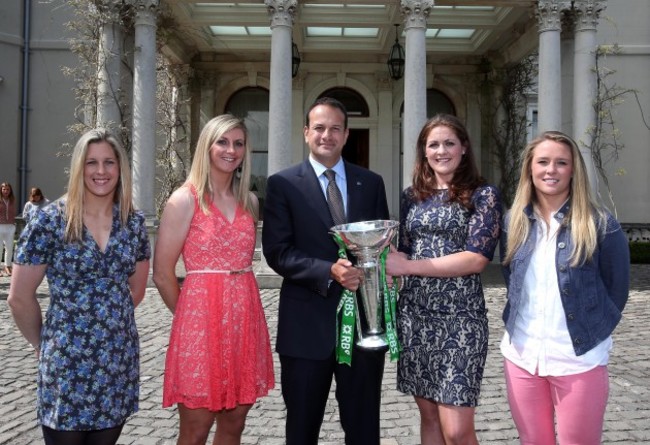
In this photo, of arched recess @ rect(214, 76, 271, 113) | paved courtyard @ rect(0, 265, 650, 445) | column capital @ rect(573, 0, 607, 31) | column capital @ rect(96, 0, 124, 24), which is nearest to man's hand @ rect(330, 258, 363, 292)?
paved courtyard @ rect(0, 265, 650, 445)

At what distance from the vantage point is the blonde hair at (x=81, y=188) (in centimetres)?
260

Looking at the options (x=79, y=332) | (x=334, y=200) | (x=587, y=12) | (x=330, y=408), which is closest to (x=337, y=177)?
(x=334, y=200)

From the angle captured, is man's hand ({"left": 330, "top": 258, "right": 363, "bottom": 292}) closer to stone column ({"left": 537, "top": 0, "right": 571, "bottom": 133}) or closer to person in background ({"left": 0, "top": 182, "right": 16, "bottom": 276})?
stone column ({"left": 537, "top": 0, "right": 571, "bottom": 133})

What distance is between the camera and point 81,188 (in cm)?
266

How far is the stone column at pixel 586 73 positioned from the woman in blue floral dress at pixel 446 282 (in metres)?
10.2

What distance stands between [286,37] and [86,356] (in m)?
9.82

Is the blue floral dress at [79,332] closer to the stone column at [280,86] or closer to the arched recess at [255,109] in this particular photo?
the stone column at [280,86]

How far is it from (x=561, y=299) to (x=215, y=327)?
5.48 ft

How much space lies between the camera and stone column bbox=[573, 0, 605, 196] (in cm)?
1214

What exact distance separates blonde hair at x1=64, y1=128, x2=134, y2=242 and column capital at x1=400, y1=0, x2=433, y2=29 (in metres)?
9.84

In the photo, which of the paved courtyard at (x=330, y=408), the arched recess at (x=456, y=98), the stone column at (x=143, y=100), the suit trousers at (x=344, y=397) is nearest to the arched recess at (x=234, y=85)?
the arched recess at (x=456, y=98)

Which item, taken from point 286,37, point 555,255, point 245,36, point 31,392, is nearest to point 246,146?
point 555,255

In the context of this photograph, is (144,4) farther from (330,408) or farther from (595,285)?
(595,285)

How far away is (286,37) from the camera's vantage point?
37.6 ft
